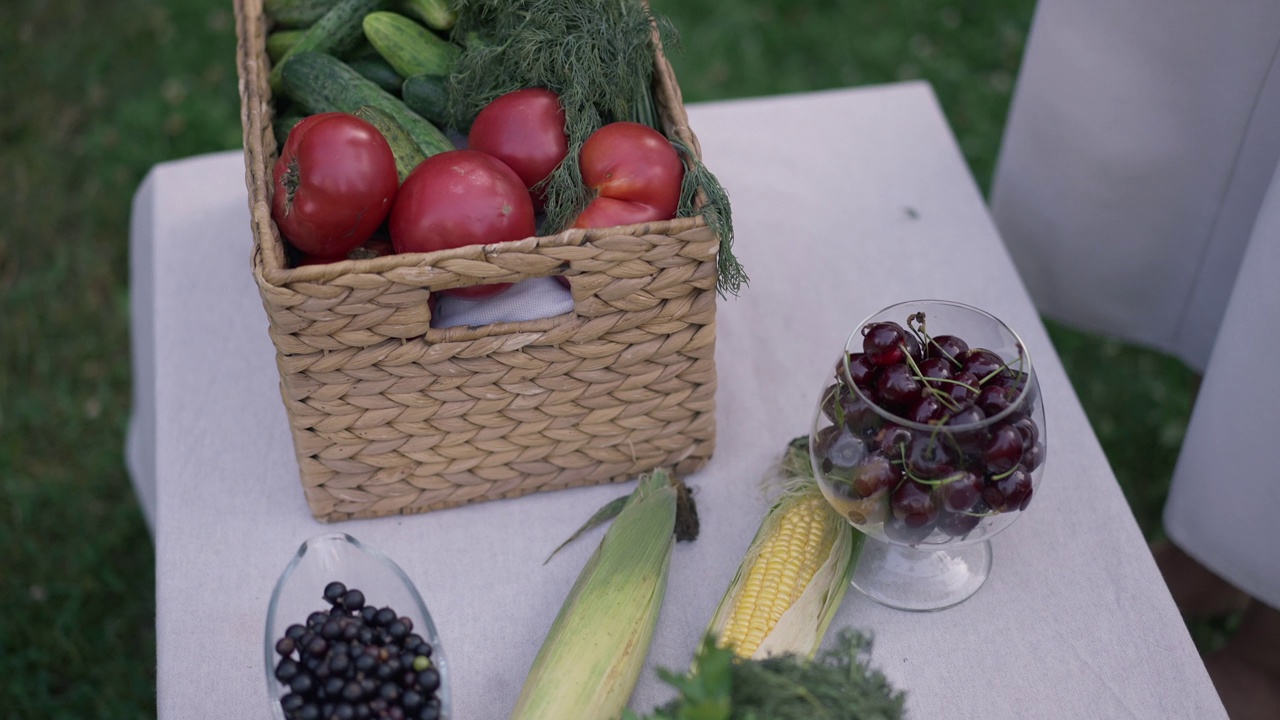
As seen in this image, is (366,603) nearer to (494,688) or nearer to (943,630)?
(494,688)

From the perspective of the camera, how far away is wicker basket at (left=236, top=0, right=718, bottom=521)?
0.88m

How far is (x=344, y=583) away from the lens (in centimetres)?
85

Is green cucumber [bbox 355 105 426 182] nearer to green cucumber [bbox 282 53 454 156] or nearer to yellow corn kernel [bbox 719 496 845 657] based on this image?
green cucumber [bbox 282 53 454 156]

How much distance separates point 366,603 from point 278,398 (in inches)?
16.5

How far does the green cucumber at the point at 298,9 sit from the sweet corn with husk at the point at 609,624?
2.39ft

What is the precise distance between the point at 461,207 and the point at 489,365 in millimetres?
144

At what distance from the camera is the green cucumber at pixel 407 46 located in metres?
1.18

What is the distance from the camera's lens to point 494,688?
93 centimetres

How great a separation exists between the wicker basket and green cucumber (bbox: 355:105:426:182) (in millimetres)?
110

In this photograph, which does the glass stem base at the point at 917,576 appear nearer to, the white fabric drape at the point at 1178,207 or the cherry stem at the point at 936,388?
the cherry stem at the point at 936,388

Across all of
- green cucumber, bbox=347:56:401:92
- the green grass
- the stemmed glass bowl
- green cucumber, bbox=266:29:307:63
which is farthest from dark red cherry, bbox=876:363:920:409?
the green grass

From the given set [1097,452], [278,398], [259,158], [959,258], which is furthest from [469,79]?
[1097,452]

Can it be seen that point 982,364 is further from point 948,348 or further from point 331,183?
point 331,183

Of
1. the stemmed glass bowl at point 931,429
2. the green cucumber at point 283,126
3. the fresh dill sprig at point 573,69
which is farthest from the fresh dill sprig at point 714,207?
the green cucumber at point 283,126
